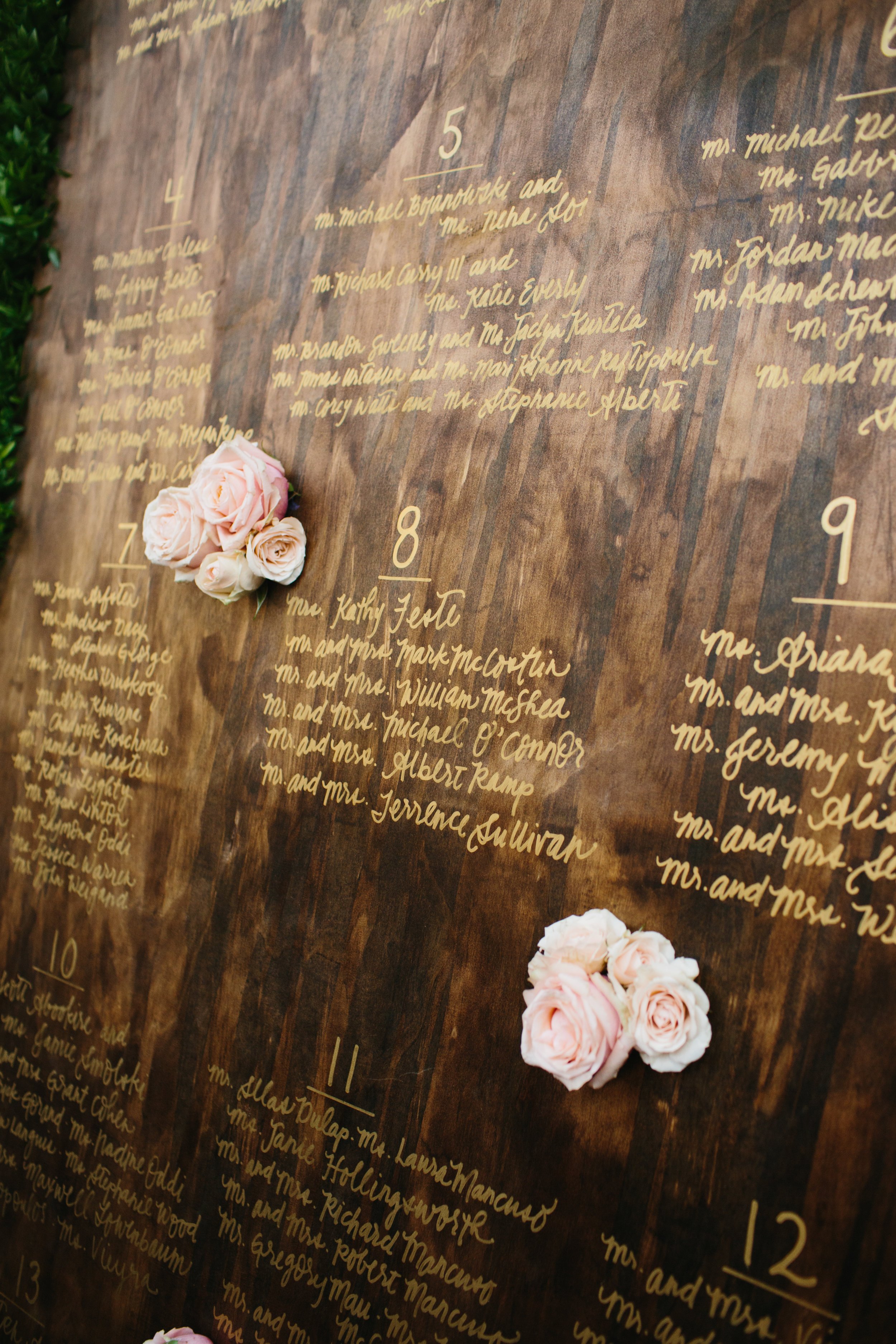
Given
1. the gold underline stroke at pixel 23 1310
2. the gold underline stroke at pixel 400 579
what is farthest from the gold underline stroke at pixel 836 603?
the gold underline stroke at pixel 23 1310

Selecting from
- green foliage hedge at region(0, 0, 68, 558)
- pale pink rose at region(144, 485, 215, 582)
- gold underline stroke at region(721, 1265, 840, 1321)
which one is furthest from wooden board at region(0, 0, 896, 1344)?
green foliage hedge at region(0, 0, 68, 558)

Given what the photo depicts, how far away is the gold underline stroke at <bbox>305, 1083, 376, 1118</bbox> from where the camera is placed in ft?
4.55

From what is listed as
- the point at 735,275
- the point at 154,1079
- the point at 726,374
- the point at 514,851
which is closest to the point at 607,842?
the point at 514,851

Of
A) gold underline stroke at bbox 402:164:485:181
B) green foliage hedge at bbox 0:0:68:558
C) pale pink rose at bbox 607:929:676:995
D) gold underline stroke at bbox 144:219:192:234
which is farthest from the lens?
green foliage hedge at bbox 0:0:68:558

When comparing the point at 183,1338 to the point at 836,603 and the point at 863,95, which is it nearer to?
the point at 836,603

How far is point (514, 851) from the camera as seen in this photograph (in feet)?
4.34

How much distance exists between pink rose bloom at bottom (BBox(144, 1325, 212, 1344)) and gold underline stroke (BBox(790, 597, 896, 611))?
5.22ft

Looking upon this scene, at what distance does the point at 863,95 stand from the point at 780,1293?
1603 mm

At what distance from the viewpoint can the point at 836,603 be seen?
3.70 ft

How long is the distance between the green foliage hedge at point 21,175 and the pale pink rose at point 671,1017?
1896 mm

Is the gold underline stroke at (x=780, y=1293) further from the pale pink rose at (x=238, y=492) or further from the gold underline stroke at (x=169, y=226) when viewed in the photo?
the gold underline stroke at (x=169, y=226)

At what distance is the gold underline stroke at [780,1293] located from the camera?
1026 millimetres

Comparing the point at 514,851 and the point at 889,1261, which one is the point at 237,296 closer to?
the point at 514,851

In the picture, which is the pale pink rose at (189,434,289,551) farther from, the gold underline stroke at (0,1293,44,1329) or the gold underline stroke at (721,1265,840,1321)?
the gold underline stroke at (0,1293,44,1329)
